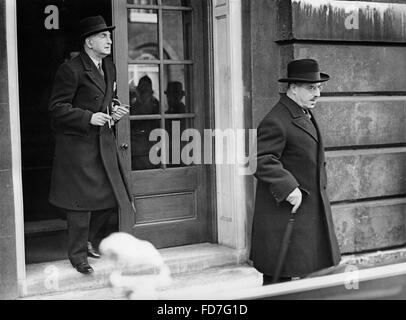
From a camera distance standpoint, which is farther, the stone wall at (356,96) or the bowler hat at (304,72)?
the stone wall at (356,96)

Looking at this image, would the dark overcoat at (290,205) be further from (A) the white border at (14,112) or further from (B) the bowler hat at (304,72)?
(A) the white border at (14,112)

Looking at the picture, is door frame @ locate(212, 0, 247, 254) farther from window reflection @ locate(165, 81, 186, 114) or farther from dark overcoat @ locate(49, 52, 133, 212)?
dark overcoat @ locate(49, 52, 133, 212)

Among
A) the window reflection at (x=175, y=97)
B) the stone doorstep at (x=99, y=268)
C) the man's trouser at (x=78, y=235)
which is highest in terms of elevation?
the window reflection at (x=175, y=97)

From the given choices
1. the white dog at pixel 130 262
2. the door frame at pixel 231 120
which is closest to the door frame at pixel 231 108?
the door frame at pixel 231 120

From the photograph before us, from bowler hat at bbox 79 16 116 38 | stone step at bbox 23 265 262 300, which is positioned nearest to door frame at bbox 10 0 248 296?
stone step at bbox 23 265 262 300

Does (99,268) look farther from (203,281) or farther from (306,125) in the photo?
(306,125)

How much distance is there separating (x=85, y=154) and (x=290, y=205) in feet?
6.47

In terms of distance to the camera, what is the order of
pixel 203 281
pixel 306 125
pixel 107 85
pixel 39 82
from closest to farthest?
1. pixel 306 125
2. pixel 107 85
3. pixel 203 281
4. pixel 39 82

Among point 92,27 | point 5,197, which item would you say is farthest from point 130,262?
point 92,27

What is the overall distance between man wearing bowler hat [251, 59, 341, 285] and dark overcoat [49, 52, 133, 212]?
1570 millimetres

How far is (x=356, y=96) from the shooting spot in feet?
24.1

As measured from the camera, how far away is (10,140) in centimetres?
573

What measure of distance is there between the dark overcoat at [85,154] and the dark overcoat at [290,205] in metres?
1.57

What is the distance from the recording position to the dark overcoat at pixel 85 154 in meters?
5.99
